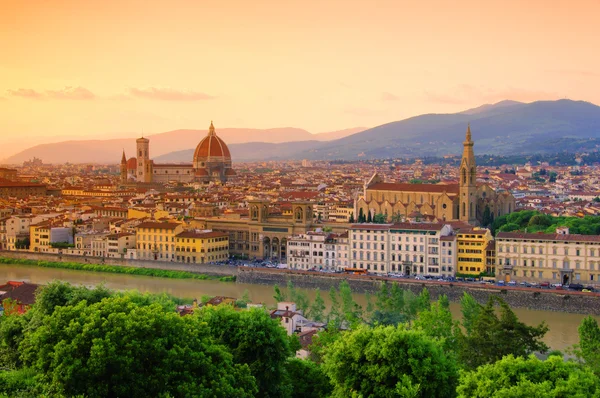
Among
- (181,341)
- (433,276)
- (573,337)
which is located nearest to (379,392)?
(181,341)

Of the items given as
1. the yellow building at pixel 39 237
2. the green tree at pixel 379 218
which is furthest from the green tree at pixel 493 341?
the yellow building at pixel 39 237

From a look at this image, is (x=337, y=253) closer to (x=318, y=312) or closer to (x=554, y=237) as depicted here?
(x=554, y=237)

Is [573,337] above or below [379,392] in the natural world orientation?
below

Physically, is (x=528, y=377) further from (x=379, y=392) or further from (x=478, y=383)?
(x=379, y=392)

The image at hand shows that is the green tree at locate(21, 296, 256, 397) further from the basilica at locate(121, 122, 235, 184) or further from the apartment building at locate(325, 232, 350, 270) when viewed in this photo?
the basilica at locate(121, 122, 235, 184)

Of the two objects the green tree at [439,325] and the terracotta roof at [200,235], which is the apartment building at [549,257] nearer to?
the green tree at [439,325]

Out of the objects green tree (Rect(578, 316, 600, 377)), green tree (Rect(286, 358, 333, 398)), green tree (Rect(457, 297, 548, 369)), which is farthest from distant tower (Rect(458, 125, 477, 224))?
green tree (Rect(286, 358, 333, 398))
